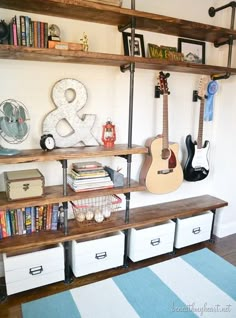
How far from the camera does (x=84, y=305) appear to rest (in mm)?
1704

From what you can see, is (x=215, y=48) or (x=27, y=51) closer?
(x=27, y=51)

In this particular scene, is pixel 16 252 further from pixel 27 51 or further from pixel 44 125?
pixel 27 51

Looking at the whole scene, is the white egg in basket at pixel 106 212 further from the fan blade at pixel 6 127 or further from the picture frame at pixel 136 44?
the picture frame at pixel 136 44

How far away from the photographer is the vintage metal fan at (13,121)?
1.75 meters

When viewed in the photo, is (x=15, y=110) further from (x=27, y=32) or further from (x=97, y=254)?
(x=97, y=254)

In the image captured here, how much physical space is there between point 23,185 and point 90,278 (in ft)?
3.05

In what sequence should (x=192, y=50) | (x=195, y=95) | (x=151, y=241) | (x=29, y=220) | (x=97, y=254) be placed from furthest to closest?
(x=195, y=95) → (x=192, y=50) → (x=151, y=241) → (x=97, y=254) → (x=29, y=220)

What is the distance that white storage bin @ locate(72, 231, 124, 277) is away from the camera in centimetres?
193

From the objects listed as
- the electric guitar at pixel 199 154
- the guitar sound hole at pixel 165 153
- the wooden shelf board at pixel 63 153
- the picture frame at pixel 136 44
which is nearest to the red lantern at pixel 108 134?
the wooden shelf board at pixel 63 153

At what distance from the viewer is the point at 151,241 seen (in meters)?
2.21

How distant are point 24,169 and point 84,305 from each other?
1050 mm

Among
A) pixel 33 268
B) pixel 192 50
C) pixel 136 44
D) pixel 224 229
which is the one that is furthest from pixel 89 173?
pixel 224 229

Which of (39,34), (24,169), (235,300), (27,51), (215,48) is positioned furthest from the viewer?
(215,48)

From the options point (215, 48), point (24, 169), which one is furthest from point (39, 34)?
point (215, 48)
